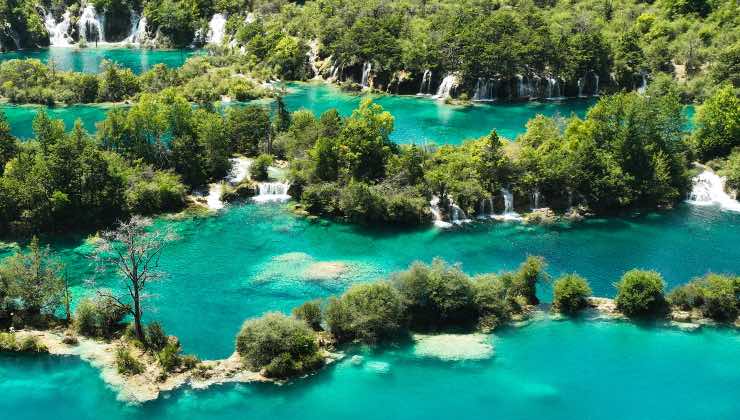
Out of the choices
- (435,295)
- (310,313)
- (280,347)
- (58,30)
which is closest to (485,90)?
(435,295)

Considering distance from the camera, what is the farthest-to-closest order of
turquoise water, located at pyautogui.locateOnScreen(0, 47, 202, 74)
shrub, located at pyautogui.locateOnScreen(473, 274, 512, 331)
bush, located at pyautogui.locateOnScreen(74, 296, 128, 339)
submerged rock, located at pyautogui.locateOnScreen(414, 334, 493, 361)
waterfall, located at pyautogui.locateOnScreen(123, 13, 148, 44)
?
waterfall, located at pyautogui.locateOnScreen(123, 13, 148, 44), turquoise water, located at pyautogui.locateOnScreen(0, 47, 202, 74), shrub, located at pyautogui.locateOnScreen(473, 274, 512, 331), bush, located at pyautogui.locateOnScreen(74, 296, 128, 339), submerged rock, located at pyautogui.locateOnScreen(414, 334, 493, 361)

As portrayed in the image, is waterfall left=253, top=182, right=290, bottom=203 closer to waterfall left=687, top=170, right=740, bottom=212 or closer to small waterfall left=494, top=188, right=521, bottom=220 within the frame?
small waterfall left=494, top=188, right=521, bottom=220

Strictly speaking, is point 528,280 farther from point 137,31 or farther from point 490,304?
point 137,31

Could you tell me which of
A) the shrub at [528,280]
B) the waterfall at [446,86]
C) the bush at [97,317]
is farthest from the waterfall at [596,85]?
the bush at [97,317]

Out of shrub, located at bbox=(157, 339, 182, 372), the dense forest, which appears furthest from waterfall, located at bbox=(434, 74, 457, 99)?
shrub, located at bbox=(157, 339, 182, 372)

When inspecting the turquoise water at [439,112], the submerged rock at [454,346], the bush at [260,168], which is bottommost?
the submerged rock at [454,346]

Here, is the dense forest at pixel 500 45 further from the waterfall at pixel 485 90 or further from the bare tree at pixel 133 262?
the bare tree at pixel 133 262
